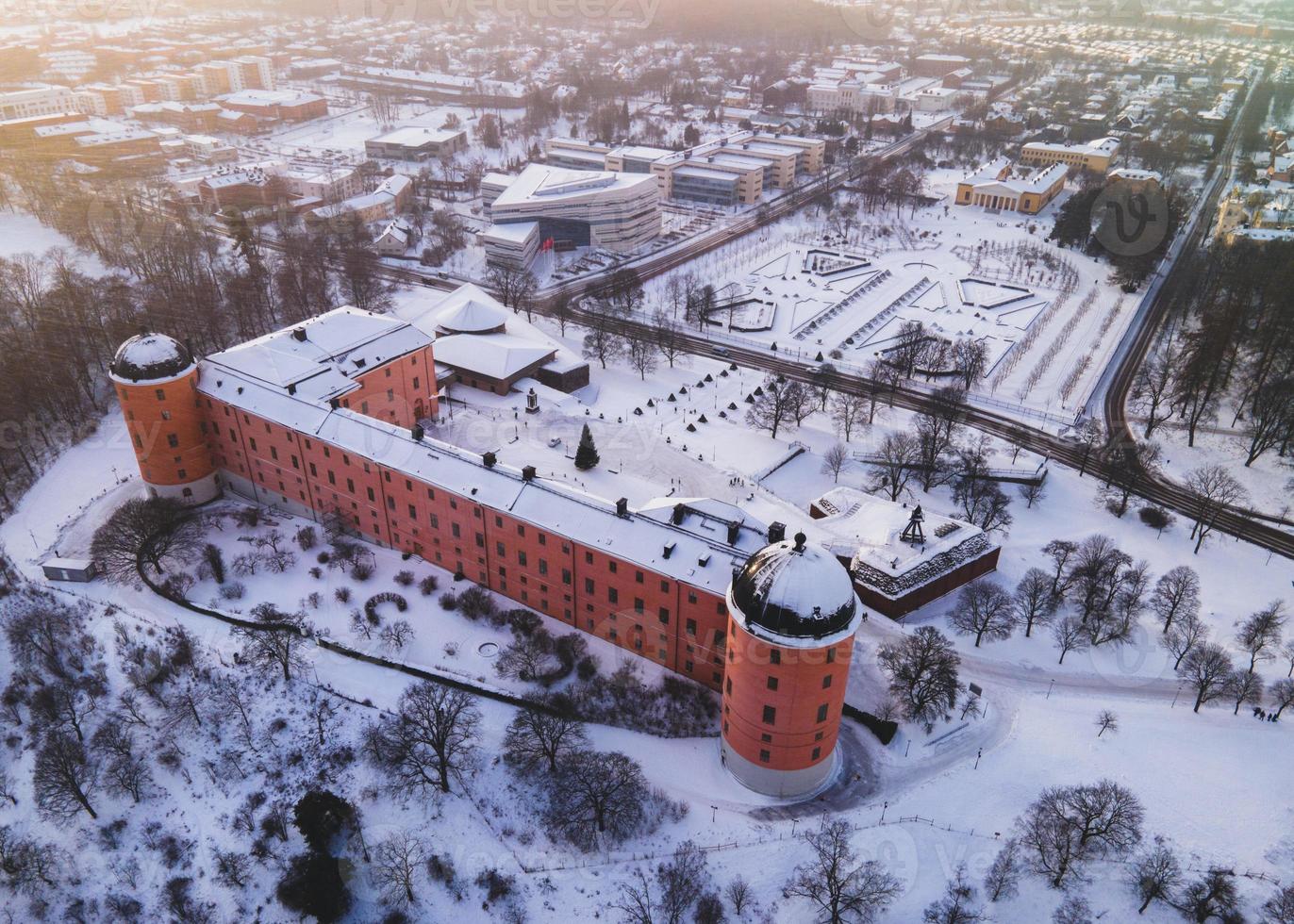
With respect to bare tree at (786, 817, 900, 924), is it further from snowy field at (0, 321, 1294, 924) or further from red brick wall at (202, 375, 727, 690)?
red brick wall at (202, 375, 727, 690)

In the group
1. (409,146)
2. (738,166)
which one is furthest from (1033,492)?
(409,146)

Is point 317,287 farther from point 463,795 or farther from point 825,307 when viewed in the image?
point 463,795

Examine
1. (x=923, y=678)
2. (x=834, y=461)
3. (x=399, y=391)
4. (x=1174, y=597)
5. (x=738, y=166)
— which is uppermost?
(x=738, y=166)

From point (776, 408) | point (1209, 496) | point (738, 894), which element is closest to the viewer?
point (738, 894)

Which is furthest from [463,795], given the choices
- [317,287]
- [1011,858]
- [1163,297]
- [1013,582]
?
[1163,297]

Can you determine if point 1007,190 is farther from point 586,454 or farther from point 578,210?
point 586,454

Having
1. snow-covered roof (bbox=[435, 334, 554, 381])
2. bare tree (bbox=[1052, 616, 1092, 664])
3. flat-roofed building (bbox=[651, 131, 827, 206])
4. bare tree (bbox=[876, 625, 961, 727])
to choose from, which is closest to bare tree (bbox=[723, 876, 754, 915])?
bare tree (bbox=[876, 625, 961, 727])
